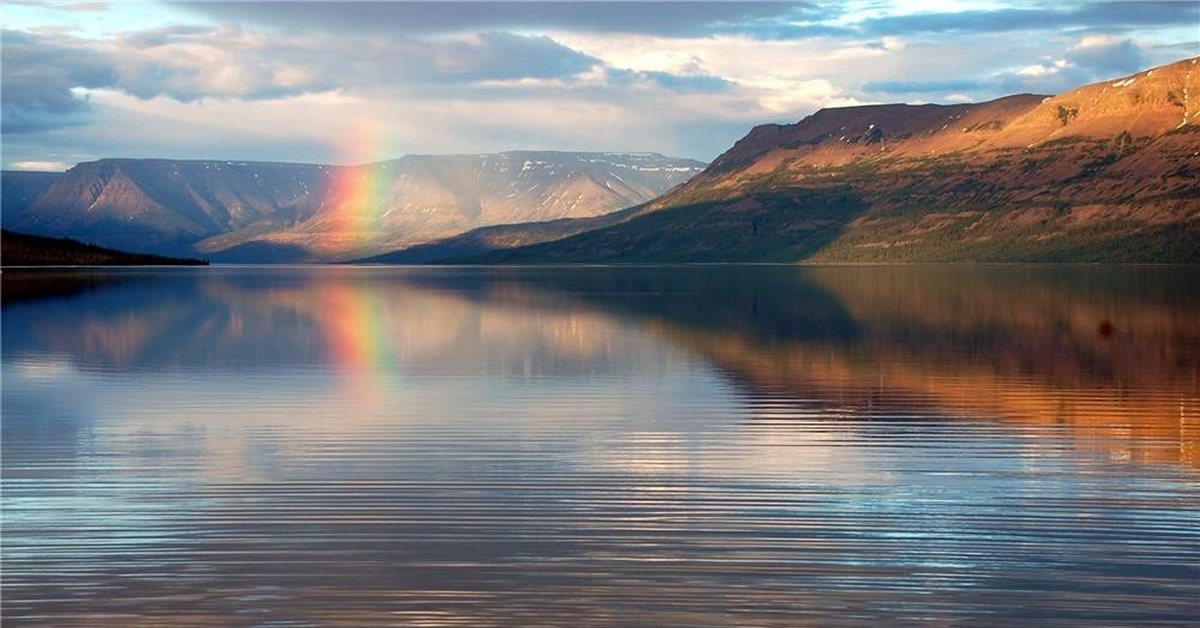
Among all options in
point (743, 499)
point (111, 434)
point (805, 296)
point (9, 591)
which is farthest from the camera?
point (805, 296)

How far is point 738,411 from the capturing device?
115 ft

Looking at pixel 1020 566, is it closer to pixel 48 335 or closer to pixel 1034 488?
pixel 1034 488

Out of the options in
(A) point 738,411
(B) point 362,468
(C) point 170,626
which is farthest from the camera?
(A) point 738,411

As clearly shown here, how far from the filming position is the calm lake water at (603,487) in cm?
1688

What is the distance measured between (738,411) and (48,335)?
40787 mm

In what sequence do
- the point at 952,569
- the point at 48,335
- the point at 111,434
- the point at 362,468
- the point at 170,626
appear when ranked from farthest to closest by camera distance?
1. the point at 48,335
2. the point at 111,434
3. the point at 362,468
4. the point at 952,569
5. the point at 170,626

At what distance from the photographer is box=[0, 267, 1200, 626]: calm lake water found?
16875 mm

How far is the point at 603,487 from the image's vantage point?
2409 centimetres

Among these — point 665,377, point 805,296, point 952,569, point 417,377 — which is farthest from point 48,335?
point 805,296

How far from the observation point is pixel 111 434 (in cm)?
3105

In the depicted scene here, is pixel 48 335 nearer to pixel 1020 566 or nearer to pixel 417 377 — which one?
pixel 417 377

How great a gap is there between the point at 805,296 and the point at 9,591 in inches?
4074

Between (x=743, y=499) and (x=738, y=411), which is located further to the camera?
(x=738, y=411)

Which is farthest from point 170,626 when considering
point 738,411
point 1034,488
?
point 738,411
